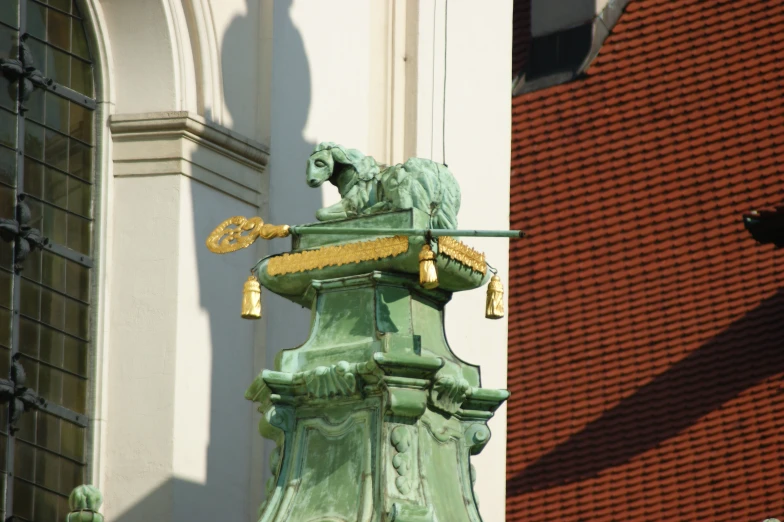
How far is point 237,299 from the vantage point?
10.4 m

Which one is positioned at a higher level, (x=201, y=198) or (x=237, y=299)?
(x=201, y=198)

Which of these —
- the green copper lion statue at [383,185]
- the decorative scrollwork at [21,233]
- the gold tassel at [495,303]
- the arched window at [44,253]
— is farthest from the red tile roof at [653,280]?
the gold tassel at [495,303]

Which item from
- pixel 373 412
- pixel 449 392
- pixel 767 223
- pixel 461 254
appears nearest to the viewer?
pixel 373 412

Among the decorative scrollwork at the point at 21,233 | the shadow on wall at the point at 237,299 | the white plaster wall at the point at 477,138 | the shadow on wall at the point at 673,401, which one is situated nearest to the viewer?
the decorative scrollwork at the point at 21,233

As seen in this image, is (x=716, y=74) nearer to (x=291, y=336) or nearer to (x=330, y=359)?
(x=291, y=336)

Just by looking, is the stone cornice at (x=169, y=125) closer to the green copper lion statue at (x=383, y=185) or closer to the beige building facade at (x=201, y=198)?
the beige building facade at (x=201, y=198)

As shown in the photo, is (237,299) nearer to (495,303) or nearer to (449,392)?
(495,303)

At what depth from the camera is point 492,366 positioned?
1171 centimetres

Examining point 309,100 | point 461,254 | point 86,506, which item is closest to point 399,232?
point 461,254

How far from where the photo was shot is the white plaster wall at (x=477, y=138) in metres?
11.6

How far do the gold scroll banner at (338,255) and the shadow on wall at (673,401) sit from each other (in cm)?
1135

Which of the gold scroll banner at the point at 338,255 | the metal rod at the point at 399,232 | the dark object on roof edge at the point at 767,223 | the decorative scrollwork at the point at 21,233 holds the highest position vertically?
the dark object on roof edge at the point at 767,223

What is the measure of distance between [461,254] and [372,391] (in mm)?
663

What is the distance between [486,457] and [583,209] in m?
10.2
